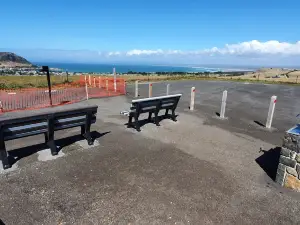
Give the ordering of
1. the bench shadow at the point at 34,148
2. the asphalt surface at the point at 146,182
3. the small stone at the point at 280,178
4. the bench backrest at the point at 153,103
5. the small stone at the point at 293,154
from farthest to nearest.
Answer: the bench backrest at the point at 153,103, the bench shadow at the point at 34,148, the small stone at the point at 280,178, the small stone at the point at 293,154, the asphalt surface at the point at 146,182

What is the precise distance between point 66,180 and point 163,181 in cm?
193

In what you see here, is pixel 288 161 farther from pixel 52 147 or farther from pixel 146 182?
pixel 52 147

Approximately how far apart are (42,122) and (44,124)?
0.21ft

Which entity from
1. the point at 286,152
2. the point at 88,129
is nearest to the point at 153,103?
the point at 88,129

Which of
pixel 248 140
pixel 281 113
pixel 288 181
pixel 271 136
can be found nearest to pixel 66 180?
pixel 288 181

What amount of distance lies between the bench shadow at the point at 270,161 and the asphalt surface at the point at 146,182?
0.07 ft

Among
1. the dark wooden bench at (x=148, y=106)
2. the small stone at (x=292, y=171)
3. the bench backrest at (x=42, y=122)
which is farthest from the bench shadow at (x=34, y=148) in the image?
the small stone at (x=292, y=171)

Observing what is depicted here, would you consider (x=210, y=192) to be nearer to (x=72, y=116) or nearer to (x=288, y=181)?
(x=288, y=181)

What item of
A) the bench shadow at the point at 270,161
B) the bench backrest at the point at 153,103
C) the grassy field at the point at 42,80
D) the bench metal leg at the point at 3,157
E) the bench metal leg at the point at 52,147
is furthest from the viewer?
the grassy field at the point at 42,80

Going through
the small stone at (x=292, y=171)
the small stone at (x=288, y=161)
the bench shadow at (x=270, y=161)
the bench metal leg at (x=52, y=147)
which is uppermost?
the small stone at (x=288, y=161)

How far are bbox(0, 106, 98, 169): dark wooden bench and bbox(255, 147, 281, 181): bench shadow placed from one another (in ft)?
14.6

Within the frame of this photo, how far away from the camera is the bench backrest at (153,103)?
743 cm

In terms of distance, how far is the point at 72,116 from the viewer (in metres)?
5.87

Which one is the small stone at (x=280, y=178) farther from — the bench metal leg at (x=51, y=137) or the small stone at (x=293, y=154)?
the bench metal leg at (x=51, y=137)
